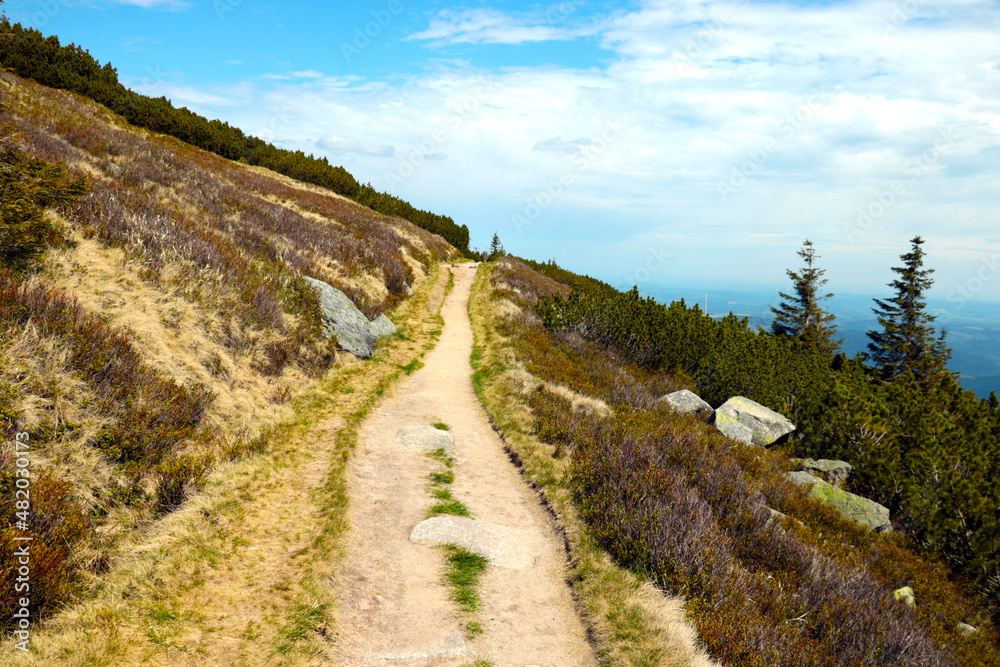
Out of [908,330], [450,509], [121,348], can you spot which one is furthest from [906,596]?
[908,330]

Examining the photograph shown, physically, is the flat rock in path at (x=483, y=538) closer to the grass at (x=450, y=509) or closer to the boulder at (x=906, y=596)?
the grass at (x=450, y=509)

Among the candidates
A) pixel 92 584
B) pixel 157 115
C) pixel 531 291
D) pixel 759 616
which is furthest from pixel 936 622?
pixel 157 115

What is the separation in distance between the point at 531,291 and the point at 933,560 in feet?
65.1

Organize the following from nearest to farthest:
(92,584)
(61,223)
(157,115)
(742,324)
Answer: (92,584), (61,223), (742,324), (157,115)

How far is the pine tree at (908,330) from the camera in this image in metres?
33.8

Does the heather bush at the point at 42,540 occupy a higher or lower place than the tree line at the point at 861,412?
lower

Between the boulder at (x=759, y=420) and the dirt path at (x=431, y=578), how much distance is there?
8008mm

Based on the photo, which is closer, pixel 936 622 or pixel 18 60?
pixel 936 622

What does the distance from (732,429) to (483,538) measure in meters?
9.38

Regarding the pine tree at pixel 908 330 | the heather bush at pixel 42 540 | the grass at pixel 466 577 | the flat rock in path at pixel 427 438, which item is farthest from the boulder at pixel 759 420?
the pine tree at pixel 908 330

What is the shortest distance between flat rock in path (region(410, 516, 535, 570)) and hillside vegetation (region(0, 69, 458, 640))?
10.5 ft

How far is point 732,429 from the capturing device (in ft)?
42.3

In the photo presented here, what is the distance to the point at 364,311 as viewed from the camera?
15.3 meters

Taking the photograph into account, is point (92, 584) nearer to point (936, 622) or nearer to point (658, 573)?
point (658, 573)
